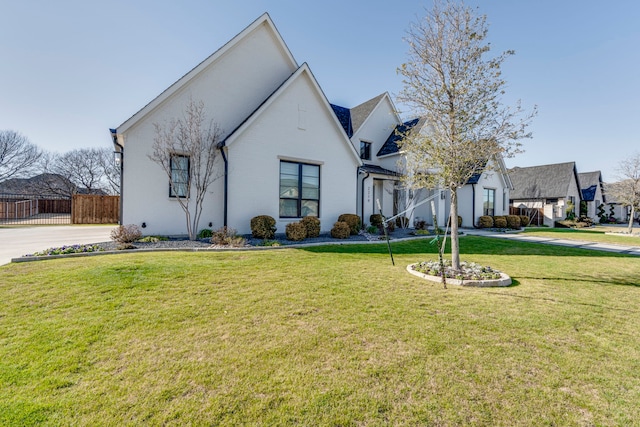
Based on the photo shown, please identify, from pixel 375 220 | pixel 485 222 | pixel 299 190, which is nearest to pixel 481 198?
pixel 485 222

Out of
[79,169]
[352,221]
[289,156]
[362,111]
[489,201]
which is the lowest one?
[352,221]

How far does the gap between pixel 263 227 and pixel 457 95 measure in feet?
26.0

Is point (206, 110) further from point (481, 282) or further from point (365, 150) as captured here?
point (481, 282)

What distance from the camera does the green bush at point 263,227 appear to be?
36.0ft

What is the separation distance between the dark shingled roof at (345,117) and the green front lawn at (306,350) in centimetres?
1472

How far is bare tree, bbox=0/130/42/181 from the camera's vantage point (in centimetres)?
3431

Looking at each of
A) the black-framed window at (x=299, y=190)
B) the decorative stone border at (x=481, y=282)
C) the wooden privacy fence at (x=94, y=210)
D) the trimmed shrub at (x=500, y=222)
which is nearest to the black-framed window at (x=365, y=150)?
the black-framed window at (x=299, y=190)

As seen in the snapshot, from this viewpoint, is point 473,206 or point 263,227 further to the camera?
point 473,206

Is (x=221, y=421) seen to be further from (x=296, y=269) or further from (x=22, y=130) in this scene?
(x=22, y=130)

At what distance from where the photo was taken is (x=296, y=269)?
6773 mm

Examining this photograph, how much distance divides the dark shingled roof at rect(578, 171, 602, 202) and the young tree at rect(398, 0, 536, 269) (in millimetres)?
39494

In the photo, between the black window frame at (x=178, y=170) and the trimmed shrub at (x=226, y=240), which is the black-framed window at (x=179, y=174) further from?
the trimmed shrub at (x=226, y=240)

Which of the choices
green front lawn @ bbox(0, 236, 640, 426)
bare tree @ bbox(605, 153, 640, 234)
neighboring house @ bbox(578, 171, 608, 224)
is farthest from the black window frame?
neighboring house @ bbox(578, 171, 608, 224)

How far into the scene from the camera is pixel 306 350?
10.4ft
